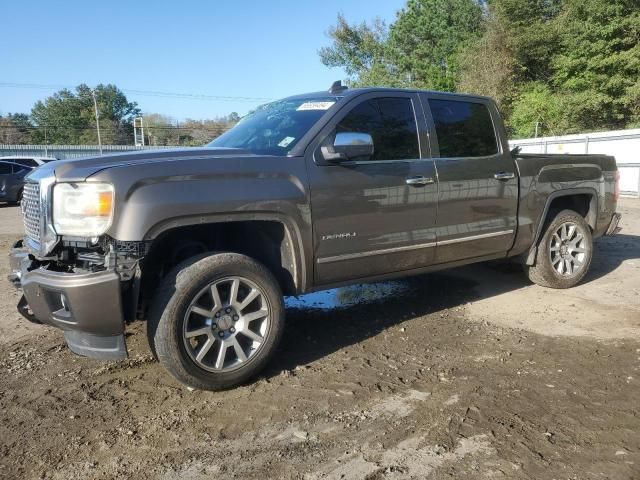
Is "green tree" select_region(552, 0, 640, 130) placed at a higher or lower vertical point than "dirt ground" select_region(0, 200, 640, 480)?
higher

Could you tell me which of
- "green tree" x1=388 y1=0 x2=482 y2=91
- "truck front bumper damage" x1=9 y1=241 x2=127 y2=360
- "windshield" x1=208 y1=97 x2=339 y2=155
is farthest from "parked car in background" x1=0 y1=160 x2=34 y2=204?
"green tree" x1=388 y1=0 x2=482 y2=91

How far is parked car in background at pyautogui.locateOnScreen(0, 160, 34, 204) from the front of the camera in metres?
18.2

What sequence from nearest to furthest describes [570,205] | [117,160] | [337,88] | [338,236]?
[117,160] → [338,236] → [337,88] → [570,205]

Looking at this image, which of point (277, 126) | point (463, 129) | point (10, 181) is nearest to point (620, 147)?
point (463, 129)

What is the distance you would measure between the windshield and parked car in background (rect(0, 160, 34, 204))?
16.5 m

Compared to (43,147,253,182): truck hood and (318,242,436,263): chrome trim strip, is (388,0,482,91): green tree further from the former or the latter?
(43,147,253,182): truck hood

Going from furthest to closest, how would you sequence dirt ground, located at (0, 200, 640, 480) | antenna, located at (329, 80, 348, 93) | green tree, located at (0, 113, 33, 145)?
green tree, located at (0, 113, 33, 145), antenna, located at (329, 80, 348, 93), dirt ground, located at (0, 200, 640, 480)

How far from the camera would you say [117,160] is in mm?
3416

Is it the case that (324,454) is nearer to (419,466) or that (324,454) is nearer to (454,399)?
(419,466)

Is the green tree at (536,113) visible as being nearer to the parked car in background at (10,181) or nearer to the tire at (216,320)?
the parked car in background at (10,181)

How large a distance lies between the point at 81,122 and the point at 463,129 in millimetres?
81819

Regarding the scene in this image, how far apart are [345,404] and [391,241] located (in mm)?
1448

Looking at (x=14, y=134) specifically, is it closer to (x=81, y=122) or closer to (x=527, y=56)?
(x=81, y=122)

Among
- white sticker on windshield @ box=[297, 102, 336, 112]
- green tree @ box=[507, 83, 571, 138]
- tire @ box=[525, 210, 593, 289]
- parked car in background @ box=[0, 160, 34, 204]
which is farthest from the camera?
green tree @ box=[507, 83, 571, 138]
